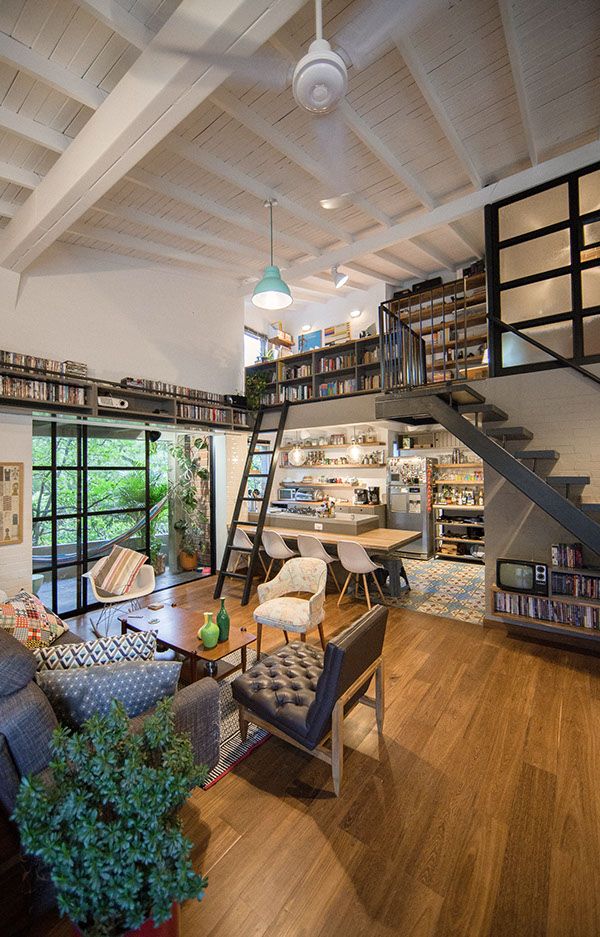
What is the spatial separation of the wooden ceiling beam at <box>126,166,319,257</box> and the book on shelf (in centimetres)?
452

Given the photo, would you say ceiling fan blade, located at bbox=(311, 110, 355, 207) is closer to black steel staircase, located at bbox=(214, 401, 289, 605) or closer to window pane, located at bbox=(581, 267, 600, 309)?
window pane, located at bbox=(581, 267, 600, 309)

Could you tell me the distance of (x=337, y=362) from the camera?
22.6 feet

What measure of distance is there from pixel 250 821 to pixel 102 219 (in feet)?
16.5

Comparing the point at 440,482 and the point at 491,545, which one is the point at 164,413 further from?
the point at 440,482

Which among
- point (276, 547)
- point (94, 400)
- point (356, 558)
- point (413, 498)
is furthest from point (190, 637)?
point (413, 498)

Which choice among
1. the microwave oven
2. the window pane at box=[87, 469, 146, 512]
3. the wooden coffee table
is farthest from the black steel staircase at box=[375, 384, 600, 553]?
the window pane at box=[87, 469, 146, 512]

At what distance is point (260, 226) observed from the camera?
422cm

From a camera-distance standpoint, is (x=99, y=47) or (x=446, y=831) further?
(x=99, y=47)

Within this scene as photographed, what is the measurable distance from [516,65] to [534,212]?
A: 1.79m

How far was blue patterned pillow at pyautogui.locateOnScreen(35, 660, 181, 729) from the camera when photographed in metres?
1.67

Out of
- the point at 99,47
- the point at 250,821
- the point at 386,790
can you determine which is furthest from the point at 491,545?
the point at 99,47

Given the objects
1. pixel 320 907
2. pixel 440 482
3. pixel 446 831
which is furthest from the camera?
pixel 440 482

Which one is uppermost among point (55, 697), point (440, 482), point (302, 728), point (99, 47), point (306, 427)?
point (99, 47)

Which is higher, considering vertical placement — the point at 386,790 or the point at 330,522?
the point at 330,522
